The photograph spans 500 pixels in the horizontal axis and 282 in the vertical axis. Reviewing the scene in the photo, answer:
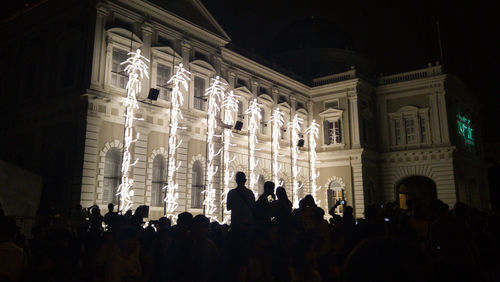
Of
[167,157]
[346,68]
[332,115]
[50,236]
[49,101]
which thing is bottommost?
[50,236]

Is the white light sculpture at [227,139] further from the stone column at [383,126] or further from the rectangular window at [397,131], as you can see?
the rectangular window at [397,131]

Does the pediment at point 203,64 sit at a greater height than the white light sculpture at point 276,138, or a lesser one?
greater

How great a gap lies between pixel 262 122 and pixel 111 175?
476 inches

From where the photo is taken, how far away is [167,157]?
19562 millimetres

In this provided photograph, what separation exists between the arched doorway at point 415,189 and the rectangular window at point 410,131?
126 inches

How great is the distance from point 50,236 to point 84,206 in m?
11.7

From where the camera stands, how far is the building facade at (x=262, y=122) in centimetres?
1747

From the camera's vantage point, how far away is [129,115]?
57.4 feet

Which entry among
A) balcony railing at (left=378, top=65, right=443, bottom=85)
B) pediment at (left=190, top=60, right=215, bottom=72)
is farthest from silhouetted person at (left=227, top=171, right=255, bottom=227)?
balcony railing at (left=378, top=65, right=443, bottom=85)

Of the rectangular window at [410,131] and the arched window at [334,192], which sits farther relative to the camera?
the rectangular window at [410,131]

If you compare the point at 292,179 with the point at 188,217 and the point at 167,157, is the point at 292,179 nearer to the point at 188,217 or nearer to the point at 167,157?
the point at 167,157

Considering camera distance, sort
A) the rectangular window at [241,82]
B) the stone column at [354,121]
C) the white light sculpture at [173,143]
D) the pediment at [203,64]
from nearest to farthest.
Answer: the white light sculpture at [173,143] < the pediment at [203,64] < the rectangular window at [241,82] < the stone column at [354,121]

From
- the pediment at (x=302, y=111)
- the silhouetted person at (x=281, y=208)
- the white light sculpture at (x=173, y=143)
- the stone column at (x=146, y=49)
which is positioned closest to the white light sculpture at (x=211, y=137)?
the white light sculpture at (x=173, y=143)

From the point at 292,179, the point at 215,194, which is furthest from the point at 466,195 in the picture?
the point at 215,194
